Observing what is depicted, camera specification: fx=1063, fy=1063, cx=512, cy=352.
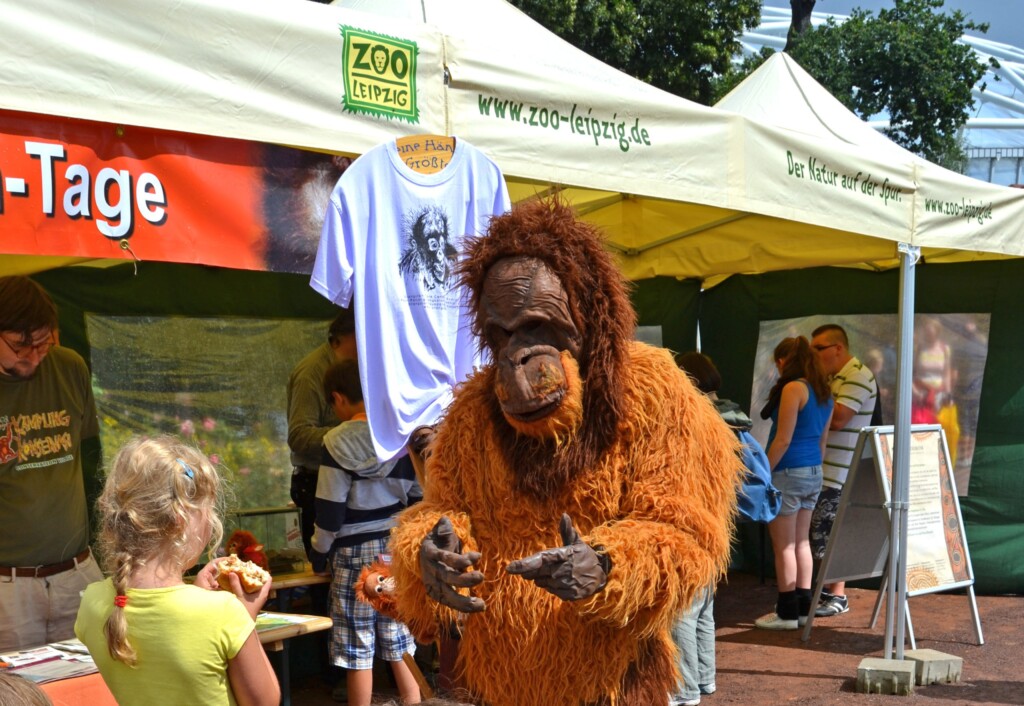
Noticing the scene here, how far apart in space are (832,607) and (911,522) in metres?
1.36

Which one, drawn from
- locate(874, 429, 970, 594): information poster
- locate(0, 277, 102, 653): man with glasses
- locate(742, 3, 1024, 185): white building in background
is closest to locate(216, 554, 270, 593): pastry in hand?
locate(0, 277, 102, 653): man with glasses

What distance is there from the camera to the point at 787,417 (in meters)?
6.60

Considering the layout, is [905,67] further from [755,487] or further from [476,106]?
[476,106]

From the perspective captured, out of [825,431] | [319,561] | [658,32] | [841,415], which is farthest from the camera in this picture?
[658,32]

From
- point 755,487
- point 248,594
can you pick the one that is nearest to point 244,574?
point 248,594

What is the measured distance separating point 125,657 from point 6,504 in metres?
2.28

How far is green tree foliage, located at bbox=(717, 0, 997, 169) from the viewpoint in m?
29.2

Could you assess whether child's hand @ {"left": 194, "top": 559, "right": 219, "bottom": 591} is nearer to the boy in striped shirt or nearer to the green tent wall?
the boy in striped shirt

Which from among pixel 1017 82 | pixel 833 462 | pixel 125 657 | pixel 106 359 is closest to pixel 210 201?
pixel 125 657

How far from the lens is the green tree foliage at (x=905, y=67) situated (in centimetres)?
2917

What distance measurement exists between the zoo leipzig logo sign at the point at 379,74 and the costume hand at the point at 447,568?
1.47 metres

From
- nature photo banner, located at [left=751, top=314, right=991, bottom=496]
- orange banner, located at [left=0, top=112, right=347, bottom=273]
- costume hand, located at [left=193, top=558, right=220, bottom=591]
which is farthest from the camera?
nature photo banner, located at [left=751, top=314, right=991, bottom=496]

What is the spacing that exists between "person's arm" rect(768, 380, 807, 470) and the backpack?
1171 millimetres

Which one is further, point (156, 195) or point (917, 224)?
point (917, 224)
